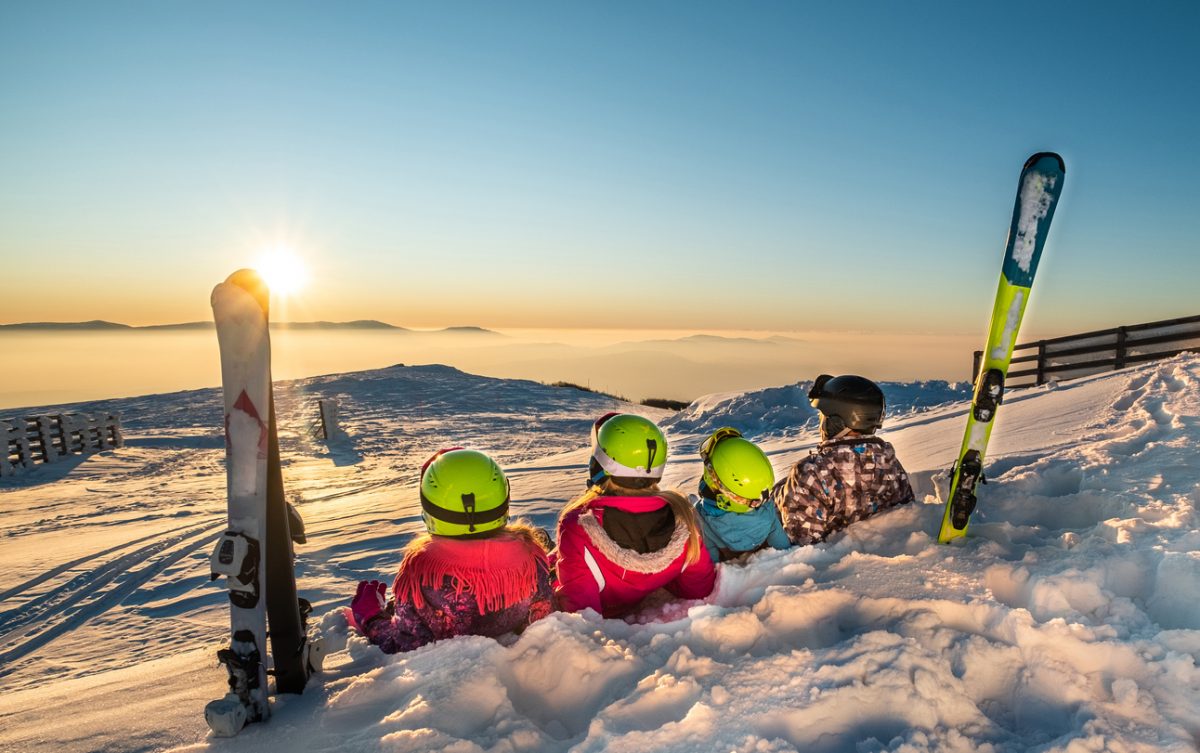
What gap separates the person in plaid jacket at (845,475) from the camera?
421 cm

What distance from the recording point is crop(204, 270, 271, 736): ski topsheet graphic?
2492mm

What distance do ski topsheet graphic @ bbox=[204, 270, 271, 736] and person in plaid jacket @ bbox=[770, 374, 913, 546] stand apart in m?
3.20

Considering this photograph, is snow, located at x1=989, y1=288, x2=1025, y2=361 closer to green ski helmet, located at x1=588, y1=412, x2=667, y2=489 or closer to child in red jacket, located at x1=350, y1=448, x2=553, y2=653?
green ski helmet, located at x1=588, y1=412, x2=667, y2=489

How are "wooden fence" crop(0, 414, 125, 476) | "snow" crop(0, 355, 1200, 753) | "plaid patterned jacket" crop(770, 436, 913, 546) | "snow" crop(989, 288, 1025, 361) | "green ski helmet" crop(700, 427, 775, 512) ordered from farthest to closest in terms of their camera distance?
1. "wooden fence" crop(0, 414, 125, 476)
2. "plaid patterned jacket" crop(770, 436, 913, 546)
3. "green ski helmet" crop(700, 427, 775, 512)
4. "snow" crop(989, 288, 1025, 361)
5. "snow" crop(0, 355, 1200, 753)

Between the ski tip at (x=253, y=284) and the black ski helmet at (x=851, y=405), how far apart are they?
11.0ft

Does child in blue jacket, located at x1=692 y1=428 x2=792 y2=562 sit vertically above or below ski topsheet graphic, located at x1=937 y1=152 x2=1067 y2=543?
below

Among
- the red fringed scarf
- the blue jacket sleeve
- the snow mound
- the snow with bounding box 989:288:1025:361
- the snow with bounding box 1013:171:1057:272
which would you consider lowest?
the snow mound

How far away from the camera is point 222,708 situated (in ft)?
7.77

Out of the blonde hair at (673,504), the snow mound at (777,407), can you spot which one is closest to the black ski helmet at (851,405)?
the blonde hair at (673,504)

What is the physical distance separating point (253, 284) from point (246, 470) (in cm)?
75

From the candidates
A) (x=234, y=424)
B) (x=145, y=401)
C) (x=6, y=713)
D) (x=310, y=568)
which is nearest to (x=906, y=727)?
(x=234, y=424)

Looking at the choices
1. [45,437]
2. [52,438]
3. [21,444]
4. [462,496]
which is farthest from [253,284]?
[52,438]

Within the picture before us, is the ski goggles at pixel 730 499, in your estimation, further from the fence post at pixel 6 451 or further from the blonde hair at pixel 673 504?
the fence post at pixel 6 451

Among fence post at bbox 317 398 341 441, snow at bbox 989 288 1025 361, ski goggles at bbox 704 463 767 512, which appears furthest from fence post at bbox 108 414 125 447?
snow at bbox 989 288 1025 361
